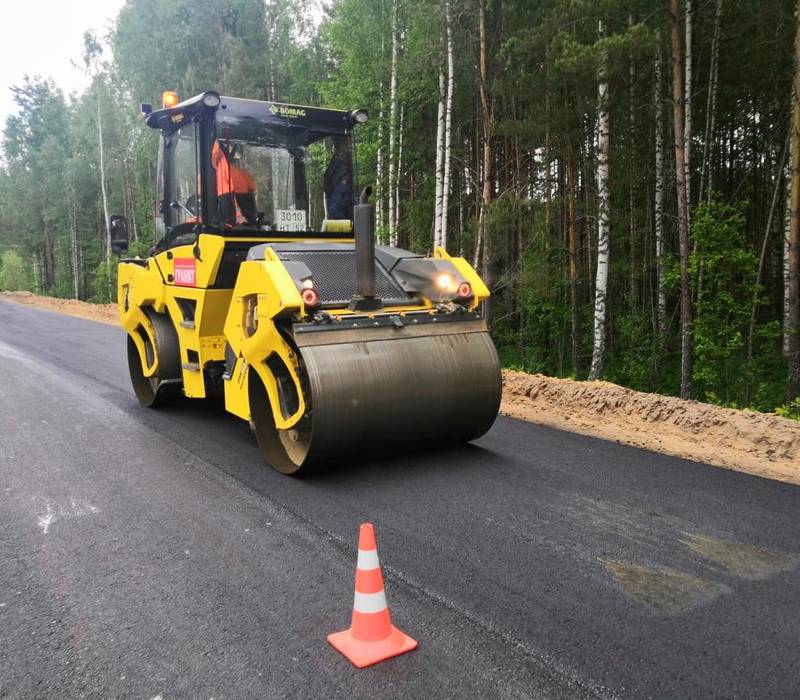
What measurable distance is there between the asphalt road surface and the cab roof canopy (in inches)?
117

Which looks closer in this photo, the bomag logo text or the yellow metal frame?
the yellow metal frame

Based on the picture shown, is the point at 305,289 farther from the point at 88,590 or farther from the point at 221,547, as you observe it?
the point at 88,590

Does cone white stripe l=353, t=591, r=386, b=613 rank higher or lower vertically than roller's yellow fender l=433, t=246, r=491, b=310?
lower

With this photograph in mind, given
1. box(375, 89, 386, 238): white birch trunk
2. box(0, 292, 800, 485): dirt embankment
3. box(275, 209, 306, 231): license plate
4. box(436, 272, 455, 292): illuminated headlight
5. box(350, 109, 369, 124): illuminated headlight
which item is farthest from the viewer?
box(375, 89, 386, 238): white birch trunk

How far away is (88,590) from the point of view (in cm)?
333

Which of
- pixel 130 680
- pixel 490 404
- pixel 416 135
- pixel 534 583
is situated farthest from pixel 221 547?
pixel 416 135

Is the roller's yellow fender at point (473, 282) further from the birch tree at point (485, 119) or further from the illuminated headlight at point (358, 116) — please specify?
the birch tree at point (485, 119)

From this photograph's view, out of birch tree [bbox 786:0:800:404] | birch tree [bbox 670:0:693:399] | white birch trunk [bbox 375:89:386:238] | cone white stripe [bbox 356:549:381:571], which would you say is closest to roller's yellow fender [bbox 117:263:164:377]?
cone white stripe [bbox 356:549:381:571]

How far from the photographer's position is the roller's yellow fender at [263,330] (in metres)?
4.80

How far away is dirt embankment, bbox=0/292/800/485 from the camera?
17.7 feet

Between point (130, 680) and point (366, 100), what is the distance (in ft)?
64.2

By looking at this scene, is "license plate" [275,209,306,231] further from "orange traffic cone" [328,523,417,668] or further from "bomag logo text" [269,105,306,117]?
"orange traffic cone" [328,523,417,668]

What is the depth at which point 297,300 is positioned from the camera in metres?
4.71

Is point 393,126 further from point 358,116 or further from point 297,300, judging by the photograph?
point 297,300
